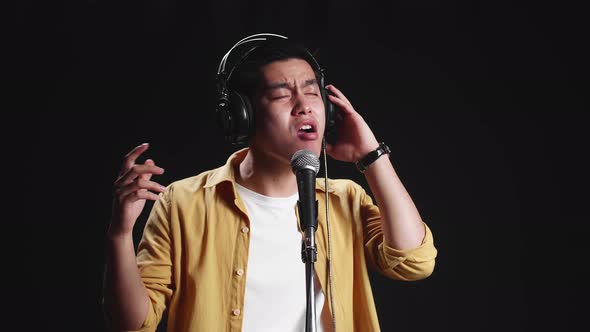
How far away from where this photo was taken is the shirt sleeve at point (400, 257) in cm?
168

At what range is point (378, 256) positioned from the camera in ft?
5.81

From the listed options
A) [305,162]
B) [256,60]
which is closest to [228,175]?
[256,60]

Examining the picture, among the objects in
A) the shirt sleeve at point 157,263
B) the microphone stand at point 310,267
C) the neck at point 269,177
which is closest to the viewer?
the microphone stand at point 310,267

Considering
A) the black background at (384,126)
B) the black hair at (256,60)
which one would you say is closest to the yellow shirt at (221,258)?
the black hair at (256,60)

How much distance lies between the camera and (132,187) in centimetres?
132

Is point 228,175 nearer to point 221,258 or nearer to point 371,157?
point 221,258

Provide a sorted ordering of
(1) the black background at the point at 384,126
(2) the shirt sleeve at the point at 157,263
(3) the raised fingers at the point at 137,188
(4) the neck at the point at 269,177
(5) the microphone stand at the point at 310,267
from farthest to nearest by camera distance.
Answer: (1) the black background at the point at 384,126 < (4) the neck at the point at 269,177 < (2) the shirt sleeve at the point at 157,263 < (3) the raised fingers at the point at 137,188 < (5) the microphone stand at the point at 310,267

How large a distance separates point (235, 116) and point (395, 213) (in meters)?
0.53

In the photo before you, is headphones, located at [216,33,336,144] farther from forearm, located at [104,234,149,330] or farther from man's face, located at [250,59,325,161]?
forearm, located at [104,234,149,330]

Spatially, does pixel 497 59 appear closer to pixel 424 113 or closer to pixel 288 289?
pixel 424 113

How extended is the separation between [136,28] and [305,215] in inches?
67.6

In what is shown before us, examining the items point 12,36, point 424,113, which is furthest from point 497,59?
point 12,36

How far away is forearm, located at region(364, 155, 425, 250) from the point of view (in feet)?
5.48

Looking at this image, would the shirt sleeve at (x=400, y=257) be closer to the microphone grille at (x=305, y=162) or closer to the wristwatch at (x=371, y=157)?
the wristwatch at (x=371, y=157)
